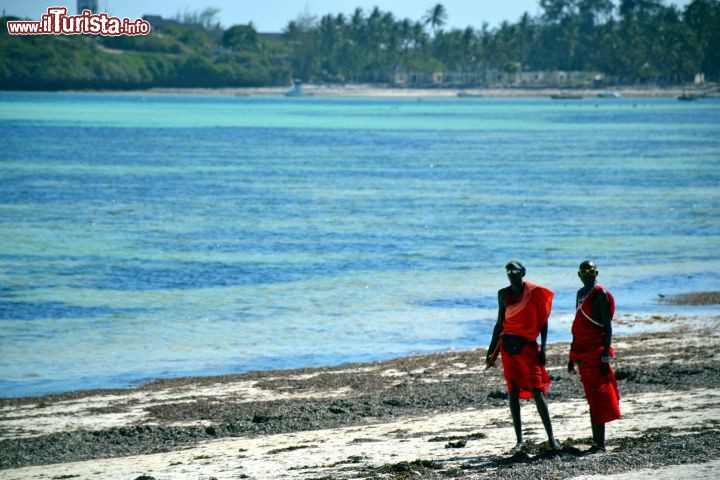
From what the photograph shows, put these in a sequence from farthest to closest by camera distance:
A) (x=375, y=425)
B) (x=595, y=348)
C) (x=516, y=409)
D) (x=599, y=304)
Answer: (x=375, y=425)
(x=516, y=409)
(x=595, y=348)
(x=599, y=304)

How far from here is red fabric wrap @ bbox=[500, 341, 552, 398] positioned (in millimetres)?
10125

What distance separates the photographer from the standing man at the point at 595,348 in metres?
9.98

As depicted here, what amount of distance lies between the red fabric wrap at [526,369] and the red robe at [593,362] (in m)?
0.35

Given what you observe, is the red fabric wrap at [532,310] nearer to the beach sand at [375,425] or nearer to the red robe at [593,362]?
the red robe at [593,362]

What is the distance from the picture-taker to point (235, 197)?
5078cm

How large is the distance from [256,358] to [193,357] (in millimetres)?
1158

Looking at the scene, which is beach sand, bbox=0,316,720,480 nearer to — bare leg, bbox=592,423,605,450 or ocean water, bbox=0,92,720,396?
bare leg, bbox=592,423,605,450

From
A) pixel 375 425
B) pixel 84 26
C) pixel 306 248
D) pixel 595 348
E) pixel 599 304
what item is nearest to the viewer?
pixel 599 304

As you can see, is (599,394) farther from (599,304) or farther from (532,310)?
(532,310)

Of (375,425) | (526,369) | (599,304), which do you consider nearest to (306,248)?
(375,425)

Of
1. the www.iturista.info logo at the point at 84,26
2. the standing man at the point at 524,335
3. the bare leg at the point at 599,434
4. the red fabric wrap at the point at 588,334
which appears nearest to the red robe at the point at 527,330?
the standing man at the point at 524,335

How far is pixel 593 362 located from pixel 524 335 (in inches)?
27.4

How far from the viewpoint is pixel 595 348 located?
10.1 meters

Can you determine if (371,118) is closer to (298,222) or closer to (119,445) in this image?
(298,222)
